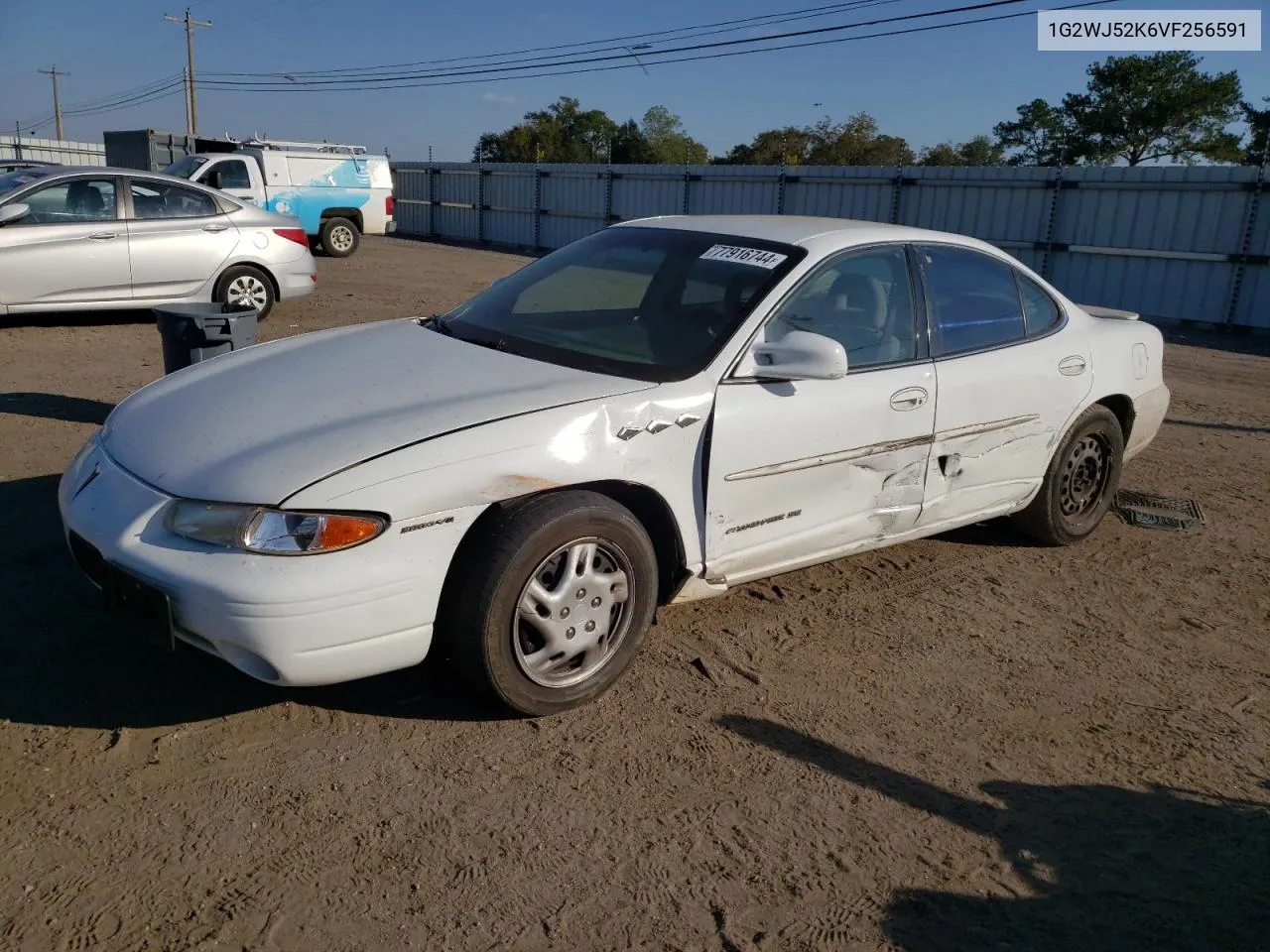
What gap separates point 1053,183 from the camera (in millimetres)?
16359

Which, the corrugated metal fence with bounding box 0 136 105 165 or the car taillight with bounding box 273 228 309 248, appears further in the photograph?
the corrugated metal fence with bounding box 0 136 105 165

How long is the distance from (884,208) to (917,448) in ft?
51.0

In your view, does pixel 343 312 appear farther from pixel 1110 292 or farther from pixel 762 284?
pixel 1110 292

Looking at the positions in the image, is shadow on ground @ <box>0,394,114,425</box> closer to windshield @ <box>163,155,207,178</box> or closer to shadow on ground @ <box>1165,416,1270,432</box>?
shadow on ground @ <box>1165,416,1270,432</box>

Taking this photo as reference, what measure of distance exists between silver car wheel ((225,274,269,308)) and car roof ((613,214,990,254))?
21.5ft

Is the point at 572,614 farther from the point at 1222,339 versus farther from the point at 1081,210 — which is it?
the point at 1081,210

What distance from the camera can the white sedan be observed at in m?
3.01

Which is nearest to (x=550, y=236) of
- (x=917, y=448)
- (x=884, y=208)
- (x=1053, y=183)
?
(x=884, y=208)

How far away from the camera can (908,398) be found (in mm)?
4230

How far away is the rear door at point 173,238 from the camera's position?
9.66m

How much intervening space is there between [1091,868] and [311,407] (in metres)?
2.67

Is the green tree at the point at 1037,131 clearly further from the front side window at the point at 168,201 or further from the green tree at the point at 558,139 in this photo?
the front side window at the point at 168,201

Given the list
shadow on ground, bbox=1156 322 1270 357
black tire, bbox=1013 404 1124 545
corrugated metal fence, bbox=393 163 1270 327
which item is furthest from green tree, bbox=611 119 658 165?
black tire, bbox=1013 404 1124 545

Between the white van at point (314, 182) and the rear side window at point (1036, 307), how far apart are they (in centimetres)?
1555
